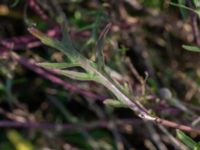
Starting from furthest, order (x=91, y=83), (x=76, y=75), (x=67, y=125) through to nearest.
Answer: (x=67, y=125)
(x=91, y=83)
(x=76, y=75)

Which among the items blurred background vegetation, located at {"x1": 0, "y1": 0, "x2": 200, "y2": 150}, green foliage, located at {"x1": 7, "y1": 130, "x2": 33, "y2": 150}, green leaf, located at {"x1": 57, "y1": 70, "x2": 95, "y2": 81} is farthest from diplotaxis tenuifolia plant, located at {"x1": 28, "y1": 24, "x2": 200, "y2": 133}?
green foliage, located at {"x1": 7, "y1": 130, "x2": 33, "y2": 150}

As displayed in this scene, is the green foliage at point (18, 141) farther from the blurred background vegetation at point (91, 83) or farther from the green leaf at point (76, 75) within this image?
the green leaf at point (76, 75)

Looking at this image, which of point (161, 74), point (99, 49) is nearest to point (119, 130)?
point (161, 74)

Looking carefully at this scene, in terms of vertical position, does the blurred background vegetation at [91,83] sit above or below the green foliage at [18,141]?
above

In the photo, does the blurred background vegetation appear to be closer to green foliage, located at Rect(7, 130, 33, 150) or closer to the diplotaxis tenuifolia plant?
green foliage, located at Rect(7, 130, 33, 150)

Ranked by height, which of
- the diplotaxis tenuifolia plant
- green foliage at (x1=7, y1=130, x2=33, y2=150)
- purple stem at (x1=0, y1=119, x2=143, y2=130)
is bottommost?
green foliage at (x1=7, y1=130, x2=33, y2=150)

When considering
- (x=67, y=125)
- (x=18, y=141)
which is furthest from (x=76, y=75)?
(x=18, y=141)

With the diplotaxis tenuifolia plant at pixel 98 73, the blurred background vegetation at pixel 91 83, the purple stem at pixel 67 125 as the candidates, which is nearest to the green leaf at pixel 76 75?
the diplotaxis tenuifolia plant at pixel 98 73

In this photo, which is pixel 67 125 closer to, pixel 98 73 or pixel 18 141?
pixel 18 141
